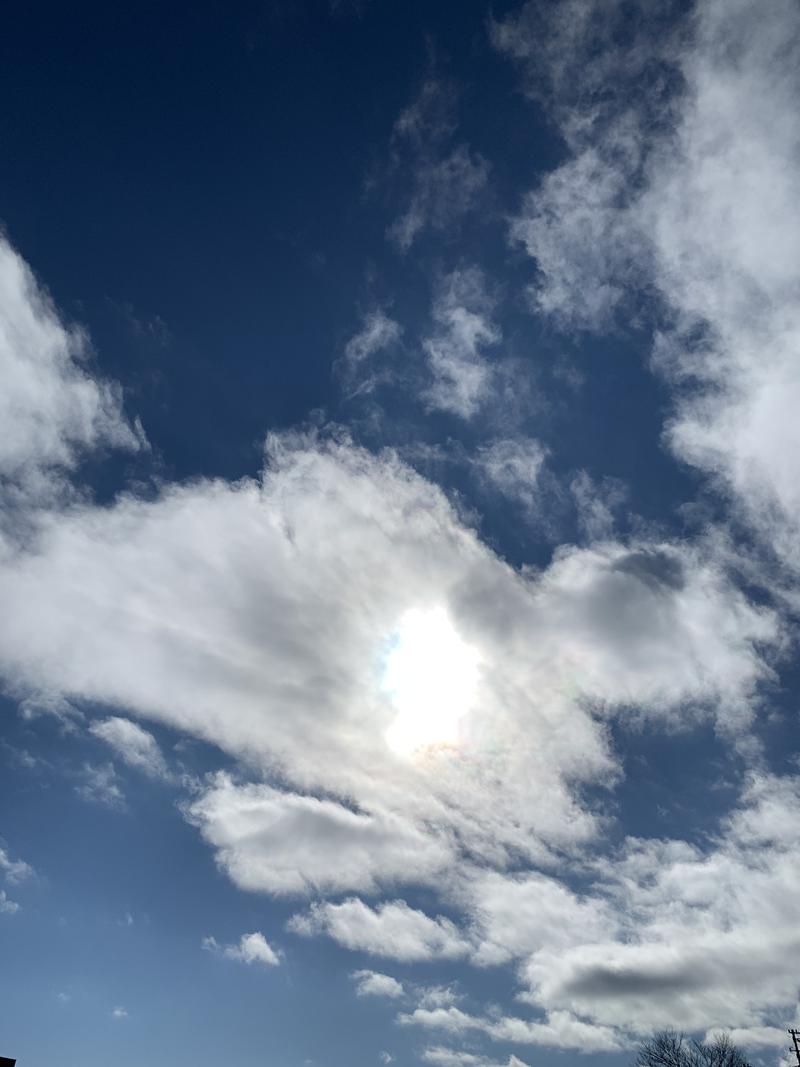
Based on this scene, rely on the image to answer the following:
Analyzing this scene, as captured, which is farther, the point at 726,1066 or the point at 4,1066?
the point at 726,1066

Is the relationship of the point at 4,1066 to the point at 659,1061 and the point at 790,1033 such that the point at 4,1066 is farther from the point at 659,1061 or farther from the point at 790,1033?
the point at 790,1033

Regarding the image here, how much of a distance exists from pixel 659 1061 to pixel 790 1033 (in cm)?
1066

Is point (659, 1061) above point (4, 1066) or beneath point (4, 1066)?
above

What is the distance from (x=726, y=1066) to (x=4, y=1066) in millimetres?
53146

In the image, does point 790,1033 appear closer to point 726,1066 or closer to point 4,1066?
point 726,1066

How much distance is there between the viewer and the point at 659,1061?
54.4m

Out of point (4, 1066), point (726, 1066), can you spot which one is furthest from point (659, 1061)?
point (4, 1066)

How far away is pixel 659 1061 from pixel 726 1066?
5240 millimetres

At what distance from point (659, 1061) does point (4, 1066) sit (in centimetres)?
4960

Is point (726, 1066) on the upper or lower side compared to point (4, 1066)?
upper

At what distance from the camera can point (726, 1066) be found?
51688 millimetres

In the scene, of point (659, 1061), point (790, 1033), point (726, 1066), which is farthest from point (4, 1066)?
→ point (790, 1033)

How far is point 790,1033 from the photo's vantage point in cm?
5362

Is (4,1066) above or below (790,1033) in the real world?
below
